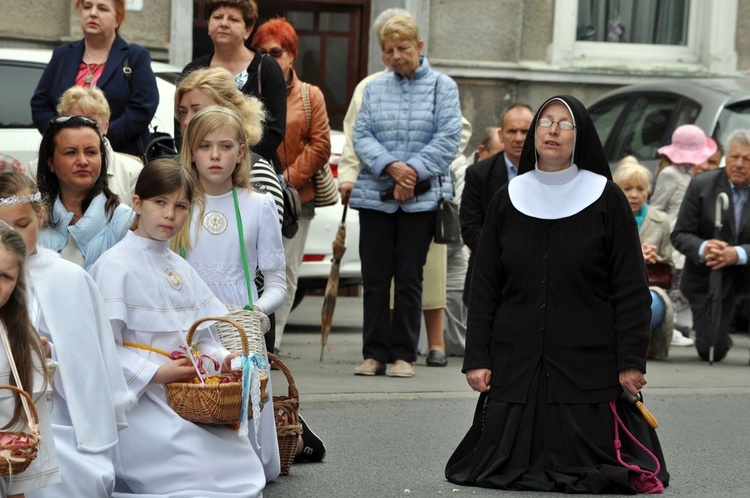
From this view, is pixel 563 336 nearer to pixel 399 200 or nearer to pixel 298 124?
pixel 399 200

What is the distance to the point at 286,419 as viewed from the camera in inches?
269

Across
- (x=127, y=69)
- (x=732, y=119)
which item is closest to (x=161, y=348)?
(x=127, y=69)

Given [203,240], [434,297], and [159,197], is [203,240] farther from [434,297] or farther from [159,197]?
[434,297]

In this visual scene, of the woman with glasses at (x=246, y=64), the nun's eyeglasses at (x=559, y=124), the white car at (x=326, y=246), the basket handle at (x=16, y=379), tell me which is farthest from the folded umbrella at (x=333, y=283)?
the basket handle at (x=16, y=379)

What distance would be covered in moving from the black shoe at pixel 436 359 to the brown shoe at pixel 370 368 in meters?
0.72

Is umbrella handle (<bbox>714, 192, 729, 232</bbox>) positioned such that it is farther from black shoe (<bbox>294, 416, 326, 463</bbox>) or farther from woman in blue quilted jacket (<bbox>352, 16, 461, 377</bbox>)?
black shoe (<bbox>294, 416, 326, 463</bbox>)

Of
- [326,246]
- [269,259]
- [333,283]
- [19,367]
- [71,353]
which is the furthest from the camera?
[326,246]

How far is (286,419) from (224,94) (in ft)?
4.91

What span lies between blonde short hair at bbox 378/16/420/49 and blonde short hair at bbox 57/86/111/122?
257 cm

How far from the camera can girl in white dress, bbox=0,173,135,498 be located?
5504mm

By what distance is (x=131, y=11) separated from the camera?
1510 cm

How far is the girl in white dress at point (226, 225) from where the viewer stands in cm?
663

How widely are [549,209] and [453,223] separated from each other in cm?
307

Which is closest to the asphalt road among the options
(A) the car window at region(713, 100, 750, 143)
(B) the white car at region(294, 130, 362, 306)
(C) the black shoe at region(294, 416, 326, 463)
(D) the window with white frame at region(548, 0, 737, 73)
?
(C) the black shoe at region(294, 416, 326, 463)
